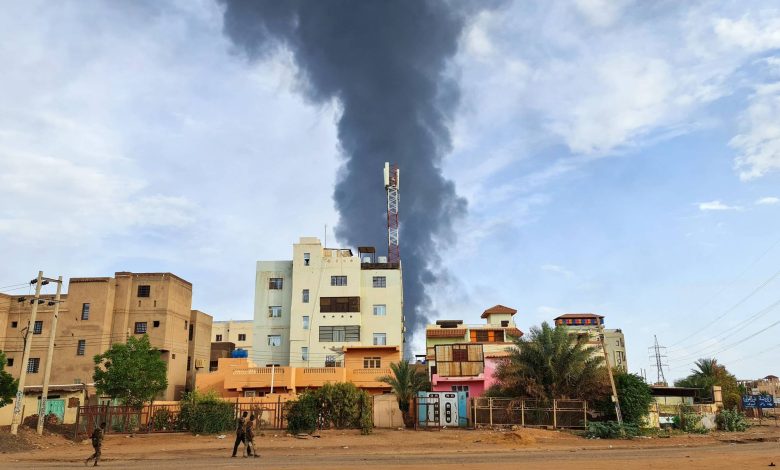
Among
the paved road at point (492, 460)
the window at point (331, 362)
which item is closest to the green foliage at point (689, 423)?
the paved road at point (492, 460)

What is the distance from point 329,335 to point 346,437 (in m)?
33.1

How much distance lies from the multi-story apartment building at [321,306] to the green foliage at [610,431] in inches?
1314

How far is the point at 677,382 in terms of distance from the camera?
80938 mm

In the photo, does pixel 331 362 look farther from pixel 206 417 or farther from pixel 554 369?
pixel 554 369

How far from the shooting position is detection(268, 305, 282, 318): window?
7131 centimetres

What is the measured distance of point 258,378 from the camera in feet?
189

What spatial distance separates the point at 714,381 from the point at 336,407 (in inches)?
1957

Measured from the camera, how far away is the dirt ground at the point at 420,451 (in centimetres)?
2394

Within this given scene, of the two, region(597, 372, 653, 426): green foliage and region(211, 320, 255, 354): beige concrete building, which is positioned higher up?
region(211, 320, 255, 354): beige concrete building

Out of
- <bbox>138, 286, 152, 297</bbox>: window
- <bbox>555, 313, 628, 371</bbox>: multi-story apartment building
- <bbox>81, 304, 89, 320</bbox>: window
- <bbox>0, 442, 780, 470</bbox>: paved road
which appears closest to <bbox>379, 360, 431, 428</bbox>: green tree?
<bbox>0, 442, 780, 470</bbox>: paved road

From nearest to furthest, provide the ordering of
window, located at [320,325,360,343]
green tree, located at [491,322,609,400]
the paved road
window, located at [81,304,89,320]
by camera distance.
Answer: the paved road → green tree, located at [491,322,609,400] → window, located at [81,304,89,320] → window, located at [320,325,360,343]

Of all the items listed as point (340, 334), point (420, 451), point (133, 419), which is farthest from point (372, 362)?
point (420, 451)

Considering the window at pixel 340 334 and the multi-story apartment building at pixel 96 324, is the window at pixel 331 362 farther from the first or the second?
the multi-story apartment building at pixel 96 324

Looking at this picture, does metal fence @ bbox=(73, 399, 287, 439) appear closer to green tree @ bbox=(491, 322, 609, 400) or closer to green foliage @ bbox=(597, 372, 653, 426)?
green tree @ bbox=(491, 322, 609, 400)
